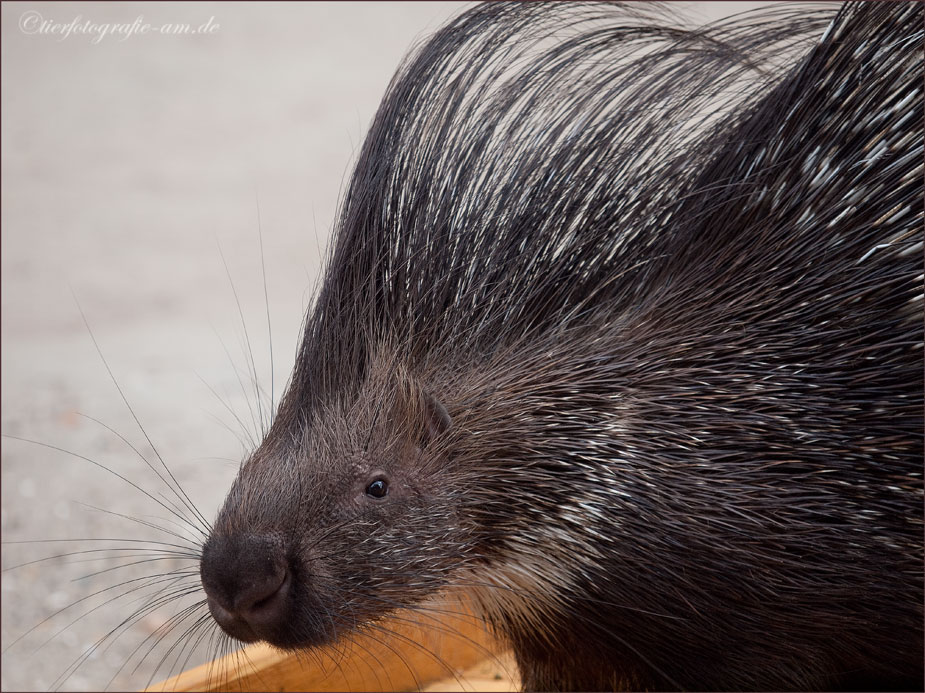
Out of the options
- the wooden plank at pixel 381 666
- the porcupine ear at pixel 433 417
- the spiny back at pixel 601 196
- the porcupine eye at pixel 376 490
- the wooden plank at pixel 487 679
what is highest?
the spiny back at pixel 601 196

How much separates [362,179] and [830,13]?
3.25ft

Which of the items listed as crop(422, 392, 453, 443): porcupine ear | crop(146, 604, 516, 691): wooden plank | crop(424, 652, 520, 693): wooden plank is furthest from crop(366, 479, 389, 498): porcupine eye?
crop(424, 652, 520, 693): wooden plank

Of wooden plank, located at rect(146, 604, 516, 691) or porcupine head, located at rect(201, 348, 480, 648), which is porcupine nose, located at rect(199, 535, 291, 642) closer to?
porcupine head, located at rect(201, 348, 480, 648)

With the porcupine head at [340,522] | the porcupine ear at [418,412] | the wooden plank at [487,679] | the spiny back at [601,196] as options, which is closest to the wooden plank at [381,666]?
the wooden plank at [487,679]

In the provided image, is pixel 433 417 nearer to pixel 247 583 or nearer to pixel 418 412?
pixel 418 412

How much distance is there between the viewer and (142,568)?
147 inches

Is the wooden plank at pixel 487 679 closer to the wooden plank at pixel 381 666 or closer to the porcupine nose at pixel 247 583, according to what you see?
the wooden plank at pixel 381 666

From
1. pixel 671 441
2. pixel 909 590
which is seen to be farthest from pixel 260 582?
pixel 909 590

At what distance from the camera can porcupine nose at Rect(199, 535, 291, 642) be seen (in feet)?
4.64

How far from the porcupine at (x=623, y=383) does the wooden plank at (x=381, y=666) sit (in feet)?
0.58

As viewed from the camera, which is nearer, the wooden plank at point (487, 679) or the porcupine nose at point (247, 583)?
the porcupine nose at point (247, 583)

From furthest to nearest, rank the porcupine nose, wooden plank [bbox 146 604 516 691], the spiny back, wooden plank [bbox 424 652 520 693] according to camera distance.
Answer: wooden plank [bbox 424 652 520 693] → wooden plank [bbox 146 604 516 691] → the spiny back → the porcupine nose

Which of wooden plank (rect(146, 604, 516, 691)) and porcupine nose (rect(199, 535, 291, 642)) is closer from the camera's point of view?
porcupine nose (rect(199, 535, 291, 642))

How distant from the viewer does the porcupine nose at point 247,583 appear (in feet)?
4.64
